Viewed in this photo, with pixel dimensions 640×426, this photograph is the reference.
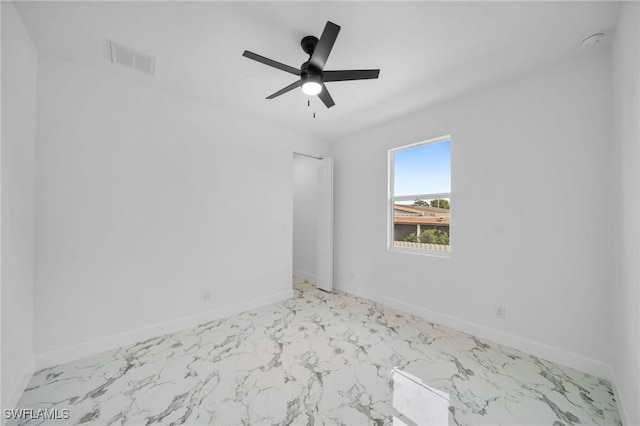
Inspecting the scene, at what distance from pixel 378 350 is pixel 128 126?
11.0ft

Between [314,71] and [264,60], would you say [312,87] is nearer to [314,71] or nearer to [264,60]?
[314,71]

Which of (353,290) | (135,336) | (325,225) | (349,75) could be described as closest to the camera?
(349,75)

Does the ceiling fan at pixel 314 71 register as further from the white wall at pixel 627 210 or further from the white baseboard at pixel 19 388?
the white baseboard at pixel 19 388

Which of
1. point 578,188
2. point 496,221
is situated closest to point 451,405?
point 496,221

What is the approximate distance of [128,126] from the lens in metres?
2.61

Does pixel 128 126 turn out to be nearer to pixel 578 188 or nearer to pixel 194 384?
pixel 194 384

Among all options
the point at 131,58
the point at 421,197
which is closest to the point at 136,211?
the point at 131,58

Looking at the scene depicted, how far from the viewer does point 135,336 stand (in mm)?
2594

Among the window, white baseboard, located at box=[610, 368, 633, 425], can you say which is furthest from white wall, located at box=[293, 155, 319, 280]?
white baseboard, located at box=[610, 368, 633, 425]

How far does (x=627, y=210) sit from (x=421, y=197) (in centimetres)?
185

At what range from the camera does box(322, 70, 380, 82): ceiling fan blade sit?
1.88 m

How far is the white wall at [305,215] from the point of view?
5.27m

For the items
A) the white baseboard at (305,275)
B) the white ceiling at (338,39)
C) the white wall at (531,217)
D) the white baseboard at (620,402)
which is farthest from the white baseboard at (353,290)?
the white ceiling at (338,39)

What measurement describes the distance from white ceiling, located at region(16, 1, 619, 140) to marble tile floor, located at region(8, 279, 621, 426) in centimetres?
266
